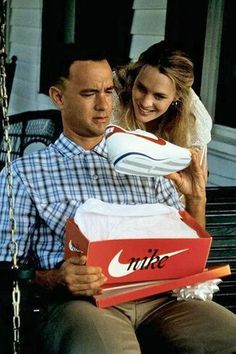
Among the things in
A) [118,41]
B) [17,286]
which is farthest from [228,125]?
[17,286]

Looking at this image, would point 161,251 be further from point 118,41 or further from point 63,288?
point 118,41

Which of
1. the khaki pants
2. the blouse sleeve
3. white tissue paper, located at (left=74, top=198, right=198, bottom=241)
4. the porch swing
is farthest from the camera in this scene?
the blouse sleeve

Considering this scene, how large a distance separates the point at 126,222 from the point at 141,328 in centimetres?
37

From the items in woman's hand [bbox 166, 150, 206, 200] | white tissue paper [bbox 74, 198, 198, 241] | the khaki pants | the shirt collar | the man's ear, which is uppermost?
the man's ear

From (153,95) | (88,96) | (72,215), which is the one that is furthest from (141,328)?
(153,95)

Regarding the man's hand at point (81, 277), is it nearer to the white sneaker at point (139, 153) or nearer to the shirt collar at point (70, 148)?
the white sneaker at point (139, 153)

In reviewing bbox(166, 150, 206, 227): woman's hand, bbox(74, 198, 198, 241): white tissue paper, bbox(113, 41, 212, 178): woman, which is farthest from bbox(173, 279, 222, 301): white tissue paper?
bbox(113, 41, 212, 178): woman

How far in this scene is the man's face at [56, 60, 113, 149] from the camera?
7.77 feet

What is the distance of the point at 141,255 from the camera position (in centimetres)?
202

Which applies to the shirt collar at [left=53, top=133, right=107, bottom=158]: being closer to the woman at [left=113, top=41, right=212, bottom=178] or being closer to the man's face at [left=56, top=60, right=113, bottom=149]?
the man's face at [left=56, top=60, right=113, bottom=149]

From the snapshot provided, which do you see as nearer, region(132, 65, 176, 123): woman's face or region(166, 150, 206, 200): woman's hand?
region(166, 150, 206, 200): woman's hand

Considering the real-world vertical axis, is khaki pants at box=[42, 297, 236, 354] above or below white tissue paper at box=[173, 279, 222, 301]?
below

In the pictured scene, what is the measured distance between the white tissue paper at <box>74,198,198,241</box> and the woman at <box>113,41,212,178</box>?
101cm

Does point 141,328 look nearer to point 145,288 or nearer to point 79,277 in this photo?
point 145,288
